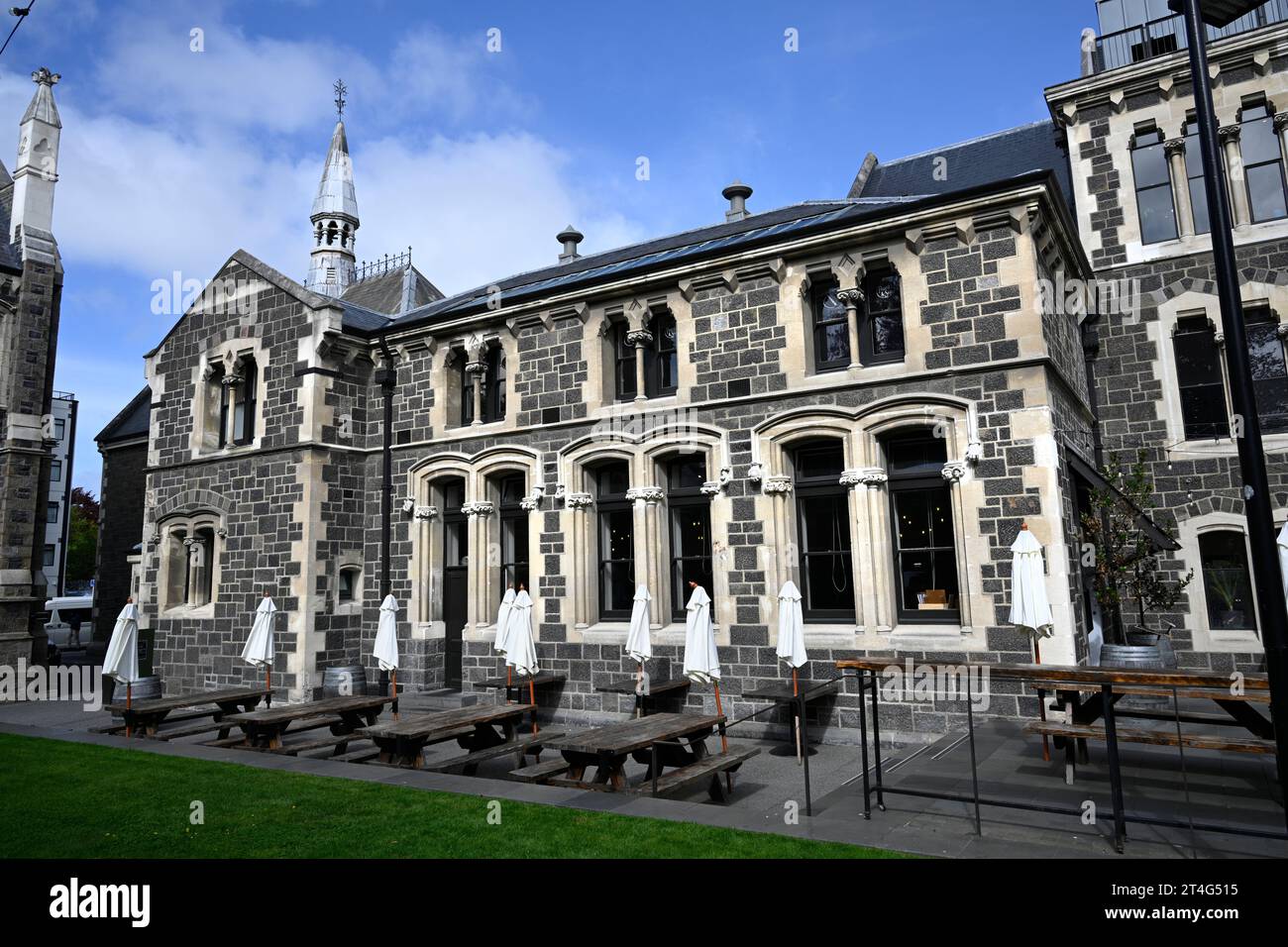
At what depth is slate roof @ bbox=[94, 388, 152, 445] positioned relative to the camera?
29172 mm

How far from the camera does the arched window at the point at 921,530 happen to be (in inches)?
432

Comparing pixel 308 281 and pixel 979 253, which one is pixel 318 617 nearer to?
pixel 979 253

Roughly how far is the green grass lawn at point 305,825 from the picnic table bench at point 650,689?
4035 millimetres

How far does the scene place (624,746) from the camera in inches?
298

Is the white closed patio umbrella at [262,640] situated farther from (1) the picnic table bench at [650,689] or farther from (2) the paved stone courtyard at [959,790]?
(1) the picnic table bench at [650,689]

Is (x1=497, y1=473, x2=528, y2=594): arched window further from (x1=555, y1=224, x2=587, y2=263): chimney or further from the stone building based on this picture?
the stone building

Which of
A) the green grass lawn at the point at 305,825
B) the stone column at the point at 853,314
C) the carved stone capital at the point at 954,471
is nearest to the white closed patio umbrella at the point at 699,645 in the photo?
the carved stone capital at the point at 954,471

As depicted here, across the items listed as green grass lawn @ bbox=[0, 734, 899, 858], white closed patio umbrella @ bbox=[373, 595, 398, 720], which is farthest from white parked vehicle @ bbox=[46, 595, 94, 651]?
green grass lawn @ bbox=[0, 734, 899, 858]

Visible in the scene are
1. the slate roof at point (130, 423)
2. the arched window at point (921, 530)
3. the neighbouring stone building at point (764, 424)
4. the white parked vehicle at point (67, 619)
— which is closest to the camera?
the neighbouring stone building at point (764, 424)

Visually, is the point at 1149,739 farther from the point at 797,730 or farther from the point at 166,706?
the point at 166,706

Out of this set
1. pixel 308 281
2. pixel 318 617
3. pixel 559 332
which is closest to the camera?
pixel 559 332

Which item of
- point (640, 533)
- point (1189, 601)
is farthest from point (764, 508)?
point (1189, 601)

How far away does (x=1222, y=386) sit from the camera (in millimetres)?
13625

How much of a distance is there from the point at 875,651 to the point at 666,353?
19.5 ft
